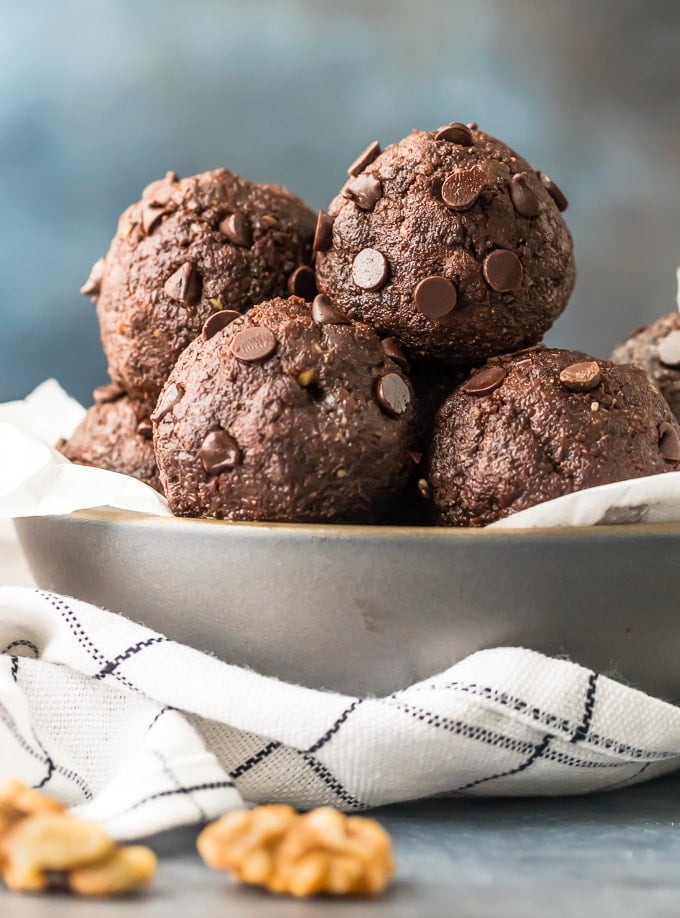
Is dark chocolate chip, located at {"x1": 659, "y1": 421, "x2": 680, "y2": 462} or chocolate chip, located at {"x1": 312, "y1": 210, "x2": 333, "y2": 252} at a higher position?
chocolate chip, located at {"x1": 312, "y1": 210, "x2": 333, "y2": 252}

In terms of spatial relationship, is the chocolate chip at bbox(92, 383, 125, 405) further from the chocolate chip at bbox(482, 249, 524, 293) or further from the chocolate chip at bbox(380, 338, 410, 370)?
the chocolate chip at bbox(482, 249, 524, 293)

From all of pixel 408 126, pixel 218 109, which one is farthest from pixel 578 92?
pixel 218 109

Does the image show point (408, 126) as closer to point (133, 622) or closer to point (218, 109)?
point (218, 109)

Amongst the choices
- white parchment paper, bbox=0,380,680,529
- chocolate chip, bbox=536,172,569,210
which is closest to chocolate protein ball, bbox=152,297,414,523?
white parchment paper, bbox=0,380,680,529

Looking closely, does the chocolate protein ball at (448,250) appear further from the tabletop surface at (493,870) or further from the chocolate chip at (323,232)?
the tabletop surface at (493,870)

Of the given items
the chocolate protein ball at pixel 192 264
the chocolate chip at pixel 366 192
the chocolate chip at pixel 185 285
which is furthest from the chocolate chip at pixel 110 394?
the chocolate chip at pixel 366 192
